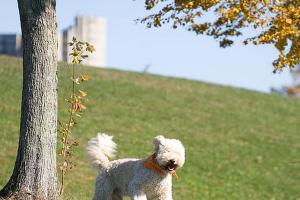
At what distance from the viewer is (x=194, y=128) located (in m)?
22.1

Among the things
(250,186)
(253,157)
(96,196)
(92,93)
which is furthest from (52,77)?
(92,93)

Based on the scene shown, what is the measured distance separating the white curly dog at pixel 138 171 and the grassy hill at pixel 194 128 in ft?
12.1

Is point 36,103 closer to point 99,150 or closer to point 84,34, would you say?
point 99,150

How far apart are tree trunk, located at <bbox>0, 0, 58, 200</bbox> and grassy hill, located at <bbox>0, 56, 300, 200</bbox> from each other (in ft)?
12.6

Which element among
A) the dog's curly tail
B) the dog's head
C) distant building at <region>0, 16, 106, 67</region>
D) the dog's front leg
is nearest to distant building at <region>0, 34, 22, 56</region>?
distant building at <region>0, 16, 106, 67</region>

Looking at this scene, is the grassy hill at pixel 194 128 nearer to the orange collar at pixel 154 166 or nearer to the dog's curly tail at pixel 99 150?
the dog's curly tail at pixel 99 150

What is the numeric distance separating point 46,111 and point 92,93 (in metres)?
14.6

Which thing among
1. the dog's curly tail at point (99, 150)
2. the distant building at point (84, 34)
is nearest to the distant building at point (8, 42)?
the distant building at point (84, 34)

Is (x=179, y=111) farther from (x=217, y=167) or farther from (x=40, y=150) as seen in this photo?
(x=40, y=150)

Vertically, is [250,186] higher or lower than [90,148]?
lower

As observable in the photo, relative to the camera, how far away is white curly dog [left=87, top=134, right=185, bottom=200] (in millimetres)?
8383

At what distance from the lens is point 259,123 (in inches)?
950

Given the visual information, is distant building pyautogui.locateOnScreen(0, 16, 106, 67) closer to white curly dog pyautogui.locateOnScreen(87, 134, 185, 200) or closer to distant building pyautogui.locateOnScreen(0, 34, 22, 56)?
distant building pyautogui.locateOnScreen(0, 34, 22, 56)

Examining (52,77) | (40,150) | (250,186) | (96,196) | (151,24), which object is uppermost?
(151,24)
